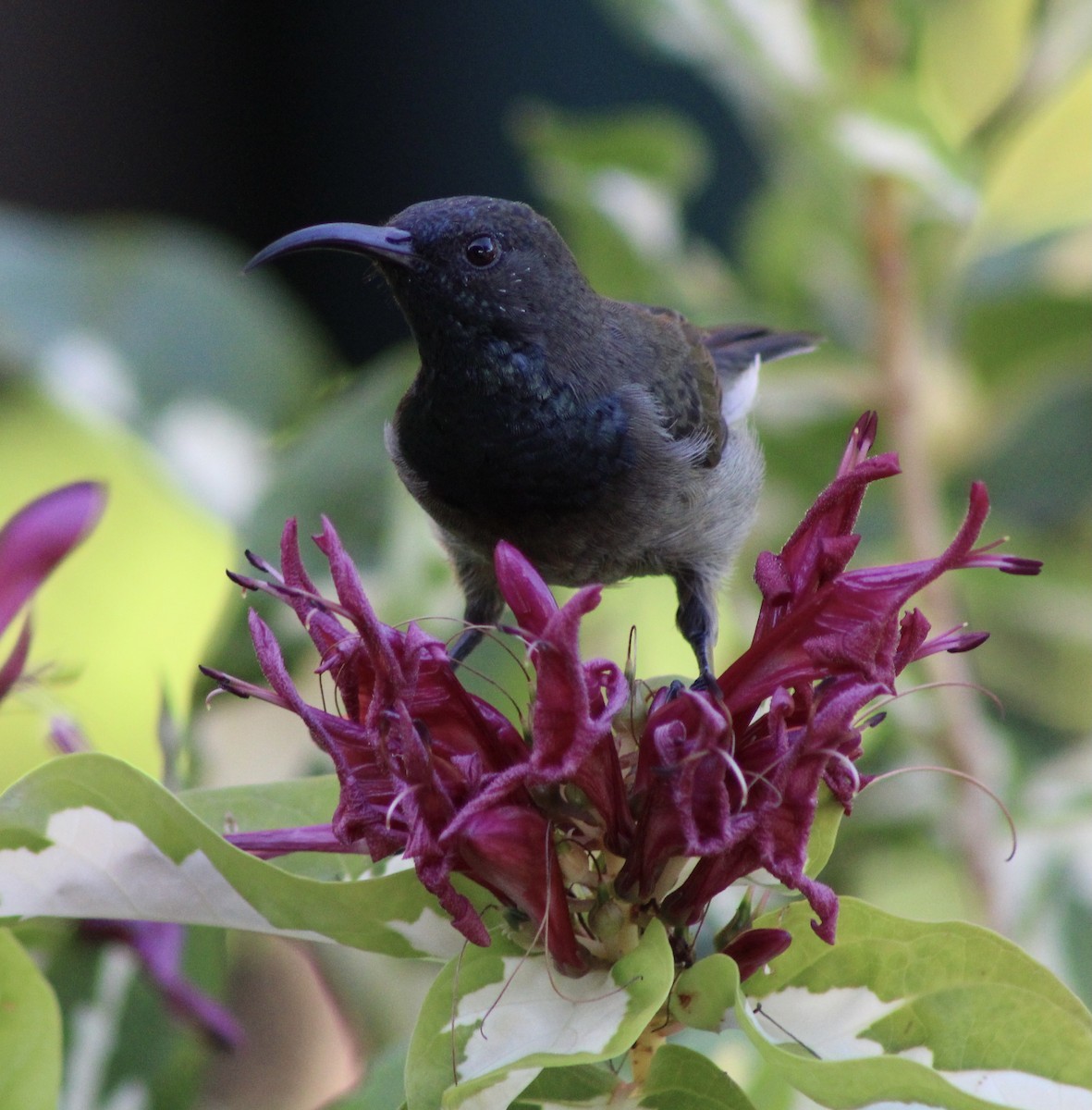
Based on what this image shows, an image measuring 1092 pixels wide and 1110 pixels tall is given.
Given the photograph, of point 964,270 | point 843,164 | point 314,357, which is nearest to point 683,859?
point 843,164

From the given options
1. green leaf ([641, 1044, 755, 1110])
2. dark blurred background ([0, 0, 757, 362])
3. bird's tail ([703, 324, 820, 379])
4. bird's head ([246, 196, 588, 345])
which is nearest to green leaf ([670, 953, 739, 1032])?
green leaf ([641, 1044, 755, 1110])

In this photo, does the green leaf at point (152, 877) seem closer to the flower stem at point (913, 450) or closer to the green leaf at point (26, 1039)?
the green leaf at point (26, 1039)

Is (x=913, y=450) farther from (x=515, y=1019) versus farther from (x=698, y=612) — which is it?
(x=515, y=1019)

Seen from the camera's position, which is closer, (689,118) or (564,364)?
(564,364)

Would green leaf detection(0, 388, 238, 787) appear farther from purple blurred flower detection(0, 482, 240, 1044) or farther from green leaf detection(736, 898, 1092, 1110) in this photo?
green leaf detection(736, 898, 1092, 1110)

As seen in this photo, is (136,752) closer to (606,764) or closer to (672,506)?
(672,506)

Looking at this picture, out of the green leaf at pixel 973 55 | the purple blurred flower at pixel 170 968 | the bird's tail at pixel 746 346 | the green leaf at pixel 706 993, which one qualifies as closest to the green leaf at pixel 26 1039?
the purple blurred flower at pixel 170 968

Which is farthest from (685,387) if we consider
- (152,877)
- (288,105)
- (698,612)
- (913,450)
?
(288,105)
